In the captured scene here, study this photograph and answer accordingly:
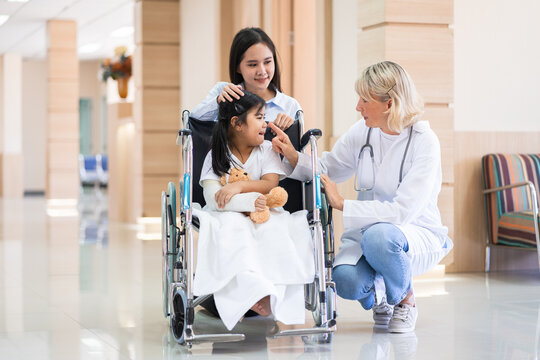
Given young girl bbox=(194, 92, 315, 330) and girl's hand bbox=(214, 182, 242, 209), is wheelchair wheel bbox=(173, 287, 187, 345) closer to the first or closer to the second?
young girl bbox=(194, 92, 315, 330)

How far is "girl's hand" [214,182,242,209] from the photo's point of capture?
2875mm

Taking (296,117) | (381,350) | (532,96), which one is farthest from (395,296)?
(532,96)

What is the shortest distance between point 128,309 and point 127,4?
373 inches

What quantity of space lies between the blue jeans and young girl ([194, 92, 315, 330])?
0.95 ft

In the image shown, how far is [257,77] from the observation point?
128 inches

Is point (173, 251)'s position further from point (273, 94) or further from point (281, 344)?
point (273, 94)

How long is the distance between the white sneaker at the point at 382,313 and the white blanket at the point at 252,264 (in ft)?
2.10

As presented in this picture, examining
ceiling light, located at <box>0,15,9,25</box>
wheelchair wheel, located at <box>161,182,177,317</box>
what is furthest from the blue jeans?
ceiling light, located at <box>0,15,9,25</box>

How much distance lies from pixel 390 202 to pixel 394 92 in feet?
1.39

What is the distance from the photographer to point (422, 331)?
3197 mm

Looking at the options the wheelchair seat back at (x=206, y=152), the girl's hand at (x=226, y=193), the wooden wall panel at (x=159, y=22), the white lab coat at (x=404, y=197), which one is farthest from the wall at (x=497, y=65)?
the wooden wall panel at (x=159, y=22)

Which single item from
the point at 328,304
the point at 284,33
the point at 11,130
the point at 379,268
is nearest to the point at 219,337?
the point at 328,304

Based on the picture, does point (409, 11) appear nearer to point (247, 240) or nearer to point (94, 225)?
point (247, 240)

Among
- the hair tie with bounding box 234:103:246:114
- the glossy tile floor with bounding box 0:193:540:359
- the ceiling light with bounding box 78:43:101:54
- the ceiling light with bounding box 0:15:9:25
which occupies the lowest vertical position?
the glossy tile floor with bounding box 0:193:540:359
